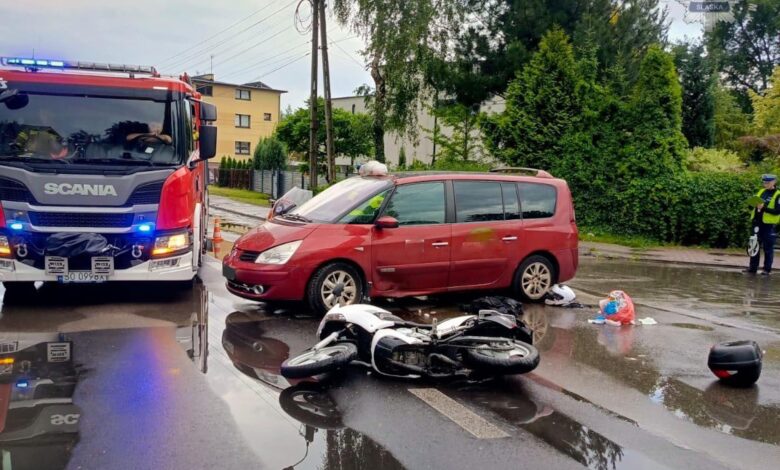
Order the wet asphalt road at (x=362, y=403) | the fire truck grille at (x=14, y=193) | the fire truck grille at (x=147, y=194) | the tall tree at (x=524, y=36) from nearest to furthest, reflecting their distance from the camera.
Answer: the wet asphalt road at (x=362, y=403) → the fire truck grille at (x=14, y=193) → the fire truck grille at (x=147, y=194) → the tall tree at (x=524, y=36)

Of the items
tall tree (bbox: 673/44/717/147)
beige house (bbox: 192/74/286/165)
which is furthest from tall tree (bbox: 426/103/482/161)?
beige house (bbox: 192/74/286/165)

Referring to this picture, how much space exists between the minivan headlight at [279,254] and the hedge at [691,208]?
14.0 meters

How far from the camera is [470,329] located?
6.07 m

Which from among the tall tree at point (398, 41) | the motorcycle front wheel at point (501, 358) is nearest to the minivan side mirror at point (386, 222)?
the motorcycle front wheel at point (501, 358)

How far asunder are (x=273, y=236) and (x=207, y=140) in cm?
233

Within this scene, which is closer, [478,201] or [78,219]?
[78,219]

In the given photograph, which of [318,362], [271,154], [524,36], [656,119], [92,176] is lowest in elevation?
[318,362]

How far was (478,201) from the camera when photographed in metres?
9.33

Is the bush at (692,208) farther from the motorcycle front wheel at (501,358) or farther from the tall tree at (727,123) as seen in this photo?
the motorcycle front wheel at (501,358)

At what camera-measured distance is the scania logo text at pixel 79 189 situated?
317 inches

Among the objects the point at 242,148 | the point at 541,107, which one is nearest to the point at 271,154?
the point at 242,148

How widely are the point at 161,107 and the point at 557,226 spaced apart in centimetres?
567

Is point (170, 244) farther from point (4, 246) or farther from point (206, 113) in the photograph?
point (206, 113)

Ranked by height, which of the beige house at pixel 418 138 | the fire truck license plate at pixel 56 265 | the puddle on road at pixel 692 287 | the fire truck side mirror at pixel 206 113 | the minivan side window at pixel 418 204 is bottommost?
the puddle on road at pixel 692 287
